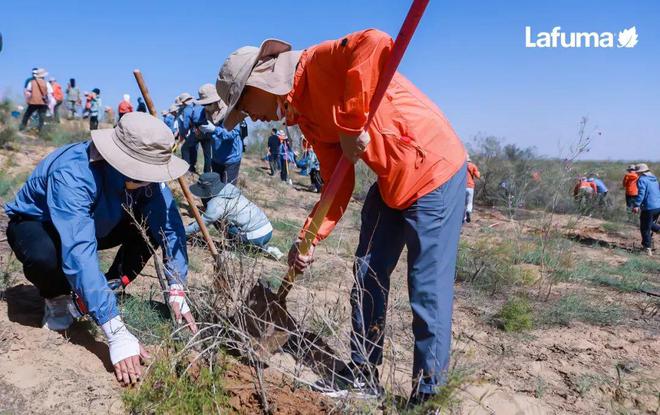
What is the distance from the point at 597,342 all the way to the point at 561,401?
1.10 m

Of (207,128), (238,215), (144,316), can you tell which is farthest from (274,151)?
(144,316)

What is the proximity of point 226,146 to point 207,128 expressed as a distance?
509 mm

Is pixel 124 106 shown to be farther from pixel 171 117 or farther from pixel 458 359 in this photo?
pixel 458 359

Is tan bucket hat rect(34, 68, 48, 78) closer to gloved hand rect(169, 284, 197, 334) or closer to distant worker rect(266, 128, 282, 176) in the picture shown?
distant worker rect(266, 128, 282, 176)

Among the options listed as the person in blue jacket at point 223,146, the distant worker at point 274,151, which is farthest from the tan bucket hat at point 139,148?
the distant worker at point 274,151

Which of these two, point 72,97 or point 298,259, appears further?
point 72,97

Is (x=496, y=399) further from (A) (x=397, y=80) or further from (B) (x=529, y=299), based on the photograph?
(B) (x=529, y=299)

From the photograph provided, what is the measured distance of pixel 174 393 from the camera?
2.28 meters

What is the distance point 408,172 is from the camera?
229 cm

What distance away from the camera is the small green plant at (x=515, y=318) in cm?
409

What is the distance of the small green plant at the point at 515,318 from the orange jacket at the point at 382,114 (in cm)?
210

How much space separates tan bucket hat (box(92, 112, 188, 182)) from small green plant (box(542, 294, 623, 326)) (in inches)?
124

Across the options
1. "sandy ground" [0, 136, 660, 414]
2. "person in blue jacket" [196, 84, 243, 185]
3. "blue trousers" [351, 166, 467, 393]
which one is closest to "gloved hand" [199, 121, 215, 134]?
"person in blue jacket" [196, 84, 243, 185]

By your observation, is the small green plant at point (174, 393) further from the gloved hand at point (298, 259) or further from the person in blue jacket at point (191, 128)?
the person in blue jacket at point (191, 128)
